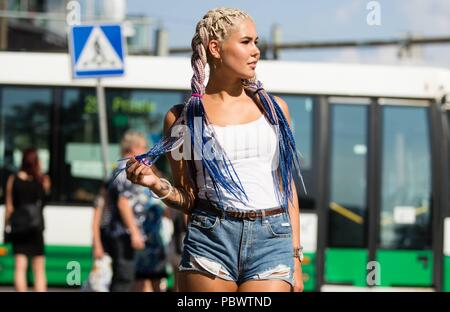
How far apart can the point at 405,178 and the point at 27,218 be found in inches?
185

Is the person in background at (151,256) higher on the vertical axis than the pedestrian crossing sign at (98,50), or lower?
lower

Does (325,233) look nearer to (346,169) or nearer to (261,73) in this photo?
(346,169)

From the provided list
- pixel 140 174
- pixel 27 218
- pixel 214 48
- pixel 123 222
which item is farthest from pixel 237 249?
pixel 27 218

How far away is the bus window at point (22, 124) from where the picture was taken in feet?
43.4

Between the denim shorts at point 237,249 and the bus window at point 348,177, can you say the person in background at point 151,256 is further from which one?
the denim shorts at point 237,249

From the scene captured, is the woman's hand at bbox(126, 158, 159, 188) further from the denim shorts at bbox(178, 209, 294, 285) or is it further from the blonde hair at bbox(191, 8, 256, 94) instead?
the blonde hair at bbox(191, 8, 256, 94)

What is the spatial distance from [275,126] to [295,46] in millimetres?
27421

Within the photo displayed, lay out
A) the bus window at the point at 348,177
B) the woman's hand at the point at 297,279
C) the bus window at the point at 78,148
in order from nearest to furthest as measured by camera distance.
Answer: the woman's hand at the point at 297,279 → the bus window at the point at 348,177 → the bus window at the point at 78,148

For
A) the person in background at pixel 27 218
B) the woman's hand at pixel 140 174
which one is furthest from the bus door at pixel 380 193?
the woman's hand at pixel 140 174

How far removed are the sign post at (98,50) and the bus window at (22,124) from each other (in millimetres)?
2791

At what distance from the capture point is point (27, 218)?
12.5 m

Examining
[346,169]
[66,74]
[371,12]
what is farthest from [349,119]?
[371,12]

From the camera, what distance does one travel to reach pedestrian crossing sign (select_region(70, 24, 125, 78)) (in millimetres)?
10727

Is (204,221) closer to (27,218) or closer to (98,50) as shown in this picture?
(98,50)
